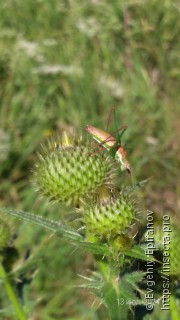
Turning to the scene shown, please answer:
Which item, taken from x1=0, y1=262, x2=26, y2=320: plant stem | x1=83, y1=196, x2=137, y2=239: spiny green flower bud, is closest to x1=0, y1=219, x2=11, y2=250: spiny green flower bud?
x1=0, y1=262, x2=26, y2=320: plant stem

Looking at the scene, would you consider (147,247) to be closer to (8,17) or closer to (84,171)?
(84,171)

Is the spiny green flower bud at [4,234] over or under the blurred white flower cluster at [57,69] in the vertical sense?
over

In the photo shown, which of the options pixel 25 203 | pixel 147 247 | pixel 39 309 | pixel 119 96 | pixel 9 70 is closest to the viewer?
pixel 147 247

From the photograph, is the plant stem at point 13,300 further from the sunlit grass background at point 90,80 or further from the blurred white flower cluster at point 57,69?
the blurred white flower cluster at point 57,69

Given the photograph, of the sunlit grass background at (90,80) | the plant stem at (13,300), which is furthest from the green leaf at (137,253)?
the sunlit grass background at (90,80)

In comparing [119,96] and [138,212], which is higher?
[138,212]

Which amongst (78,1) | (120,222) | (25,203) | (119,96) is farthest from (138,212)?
(78,1)
